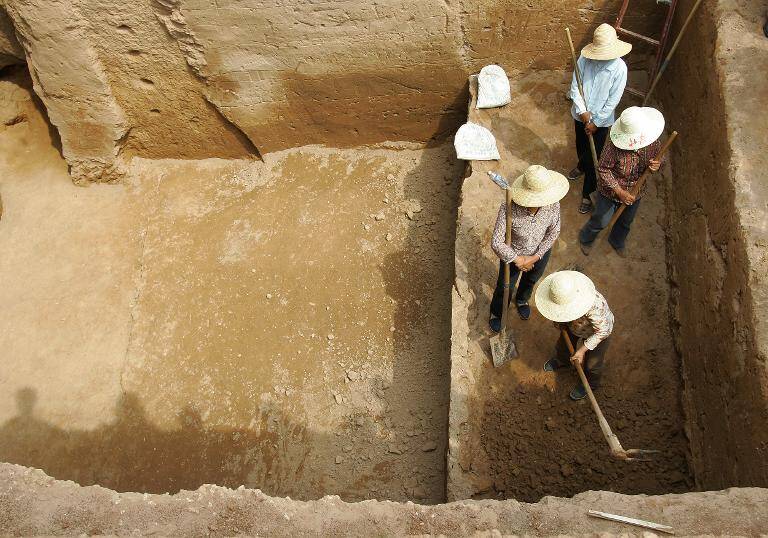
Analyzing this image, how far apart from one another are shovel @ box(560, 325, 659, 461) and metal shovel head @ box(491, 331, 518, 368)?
19.1 inches

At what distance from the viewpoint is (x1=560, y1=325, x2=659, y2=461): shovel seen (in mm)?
3705

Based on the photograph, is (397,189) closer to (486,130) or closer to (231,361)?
(486,130)

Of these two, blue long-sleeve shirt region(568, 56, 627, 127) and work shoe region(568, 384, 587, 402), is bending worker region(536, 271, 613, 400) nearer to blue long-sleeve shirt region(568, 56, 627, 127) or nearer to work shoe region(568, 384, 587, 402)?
work shoe region(568, 384, 587, 402)

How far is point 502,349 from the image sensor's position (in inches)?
179

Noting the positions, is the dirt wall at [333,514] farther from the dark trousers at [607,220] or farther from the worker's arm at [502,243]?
the dark trousers at [607,220]

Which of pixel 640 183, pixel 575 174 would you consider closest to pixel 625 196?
pixel 640 183

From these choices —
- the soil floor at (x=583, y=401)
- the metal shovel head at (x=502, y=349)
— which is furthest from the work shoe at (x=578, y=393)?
the metal shovel head at (x=502, y=349)

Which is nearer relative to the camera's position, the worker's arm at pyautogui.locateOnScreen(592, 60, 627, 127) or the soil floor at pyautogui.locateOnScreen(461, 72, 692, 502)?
the soil floor at pyautogui.locateOnScreen(461, 72, 692, 502)

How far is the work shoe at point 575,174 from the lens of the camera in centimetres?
536

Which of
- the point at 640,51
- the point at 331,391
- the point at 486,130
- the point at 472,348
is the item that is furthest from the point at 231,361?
the point at 640,51

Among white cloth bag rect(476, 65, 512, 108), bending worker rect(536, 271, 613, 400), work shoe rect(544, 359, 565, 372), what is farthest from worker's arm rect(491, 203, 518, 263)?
white cloth bag rect(476, 65, 512, 108)

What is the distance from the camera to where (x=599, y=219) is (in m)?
4.75

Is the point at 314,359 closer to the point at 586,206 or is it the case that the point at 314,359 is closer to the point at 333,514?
the point at 333,514

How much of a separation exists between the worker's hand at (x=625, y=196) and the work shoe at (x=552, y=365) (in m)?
1.24
